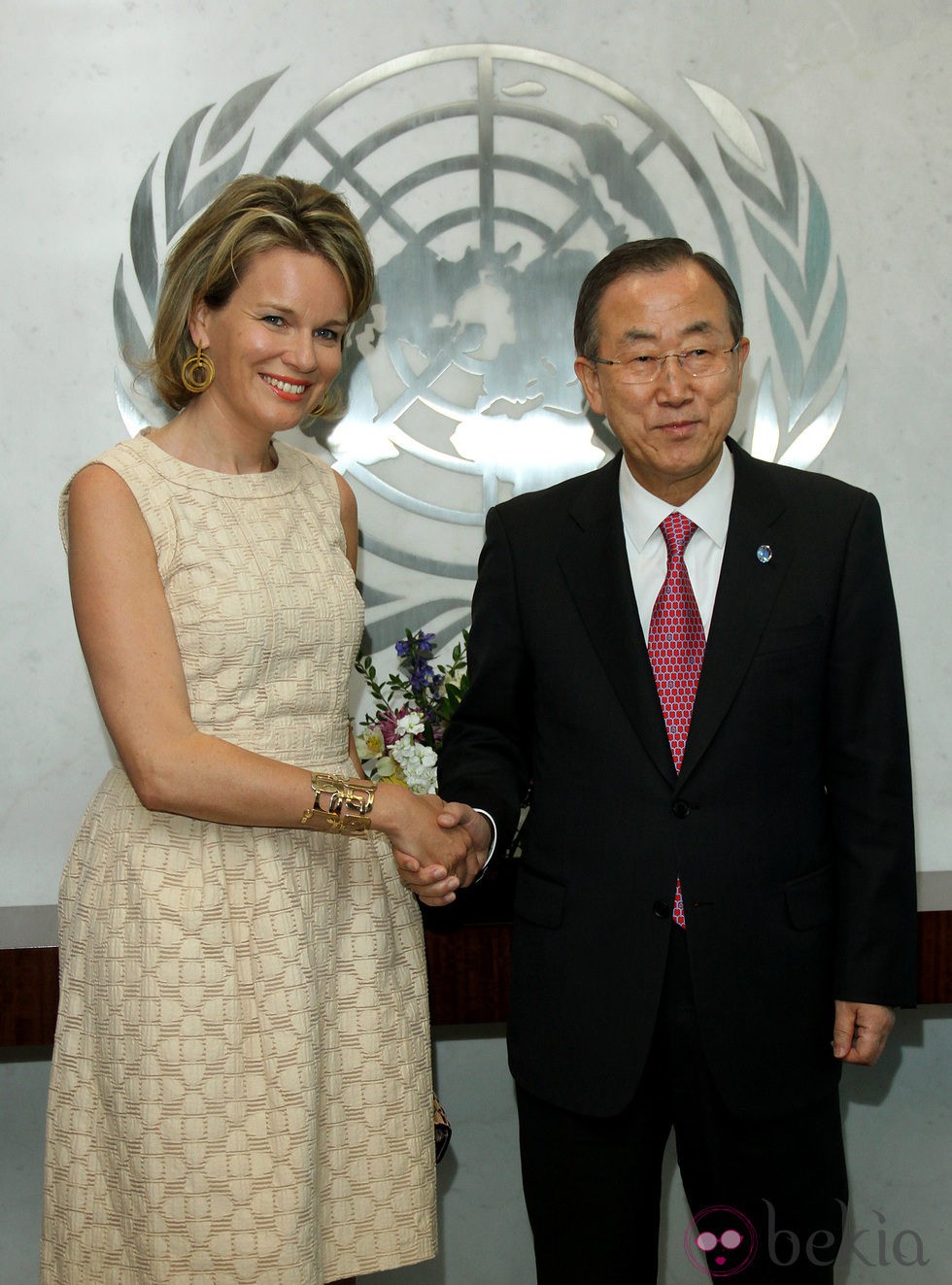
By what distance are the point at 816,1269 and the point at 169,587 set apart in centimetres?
127

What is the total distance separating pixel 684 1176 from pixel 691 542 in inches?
35.7

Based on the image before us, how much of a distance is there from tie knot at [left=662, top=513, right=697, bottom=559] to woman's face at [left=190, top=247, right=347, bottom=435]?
54 cm

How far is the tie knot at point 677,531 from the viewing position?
1751mm

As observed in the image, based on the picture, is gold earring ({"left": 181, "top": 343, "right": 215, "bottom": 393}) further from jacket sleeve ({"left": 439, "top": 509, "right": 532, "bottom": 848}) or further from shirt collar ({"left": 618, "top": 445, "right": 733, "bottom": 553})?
shirt collar ({"left": 618, "top": 445, "right": 733, "bottom": 553})

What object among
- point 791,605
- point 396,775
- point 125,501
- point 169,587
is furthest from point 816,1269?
point 125,501

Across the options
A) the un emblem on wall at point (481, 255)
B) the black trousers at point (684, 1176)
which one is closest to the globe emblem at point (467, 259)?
the un emblem on wall at point (481, 255)

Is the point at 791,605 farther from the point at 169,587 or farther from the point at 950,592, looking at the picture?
the point at 950,592

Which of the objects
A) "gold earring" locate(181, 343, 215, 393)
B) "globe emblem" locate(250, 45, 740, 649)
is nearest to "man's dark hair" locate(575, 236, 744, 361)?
"gold earring" locate(181, 343, 215, 393)

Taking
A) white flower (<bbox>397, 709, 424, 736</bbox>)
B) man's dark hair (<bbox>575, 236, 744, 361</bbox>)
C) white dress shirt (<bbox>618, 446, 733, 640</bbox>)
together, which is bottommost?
white flower (<bbox>397, 709, 424, 736</bbox>)

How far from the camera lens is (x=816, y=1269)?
1.69 m

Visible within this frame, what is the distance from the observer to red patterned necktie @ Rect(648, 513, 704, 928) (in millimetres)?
1686

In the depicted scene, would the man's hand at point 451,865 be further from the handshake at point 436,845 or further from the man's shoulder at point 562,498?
the man's shoulder at point 562,498

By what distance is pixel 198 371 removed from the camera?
5.75 feet

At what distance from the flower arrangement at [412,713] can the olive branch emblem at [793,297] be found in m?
0.81
